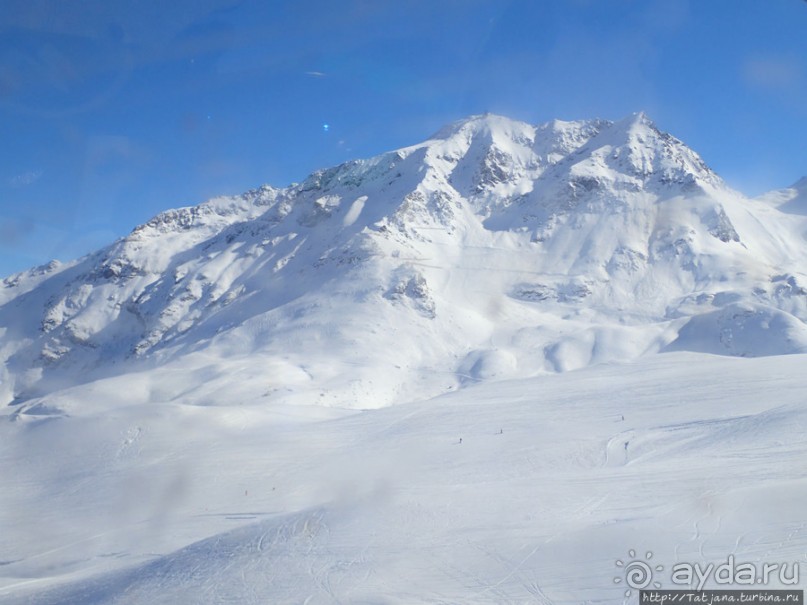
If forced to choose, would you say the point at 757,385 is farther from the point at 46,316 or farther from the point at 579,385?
the point at 46,316

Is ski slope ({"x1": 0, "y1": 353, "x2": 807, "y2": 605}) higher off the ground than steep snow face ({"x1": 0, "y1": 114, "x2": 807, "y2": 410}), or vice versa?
steep snow face ({"x1": 0, "y1": 114, "x2": 807, "y2": 410})

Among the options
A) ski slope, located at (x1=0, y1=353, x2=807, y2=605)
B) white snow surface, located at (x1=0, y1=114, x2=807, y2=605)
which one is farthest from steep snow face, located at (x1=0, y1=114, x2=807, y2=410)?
ski slope, located at (x1=0, y1=353, x2=807, y2=605)

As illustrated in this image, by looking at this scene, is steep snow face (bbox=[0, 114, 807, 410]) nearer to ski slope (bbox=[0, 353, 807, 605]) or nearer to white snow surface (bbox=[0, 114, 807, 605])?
white snow surface (bbox=[0, 114, 807, 605])

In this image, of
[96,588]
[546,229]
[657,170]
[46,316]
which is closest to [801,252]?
[657,170]

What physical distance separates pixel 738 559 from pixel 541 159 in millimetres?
115406

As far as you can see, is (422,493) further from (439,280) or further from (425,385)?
(439,280)

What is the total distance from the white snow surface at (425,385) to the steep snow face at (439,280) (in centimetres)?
45

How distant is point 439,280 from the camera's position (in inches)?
3297

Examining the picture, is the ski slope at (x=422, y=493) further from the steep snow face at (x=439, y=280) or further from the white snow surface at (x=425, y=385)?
the steep snow face at (x=439, y=280)

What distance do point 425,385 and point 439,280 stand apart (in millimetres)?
26952

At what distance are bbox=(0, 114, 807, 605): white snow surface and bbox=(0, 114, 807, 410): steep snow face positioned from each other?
451mm

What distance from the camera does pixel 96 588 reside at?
12156 mm

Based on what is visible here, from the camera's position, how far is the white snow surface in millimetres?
11617

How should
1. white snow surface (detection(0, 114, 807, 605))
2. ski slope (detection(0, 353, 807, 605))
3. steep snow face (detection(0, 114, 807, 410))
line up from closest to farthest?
ski slope (detection(0, 353, 807, 605)) → white snow surface (detection(0, 114, 807, 605)) → steep snow face (detection(0, 114, 807, 410))
